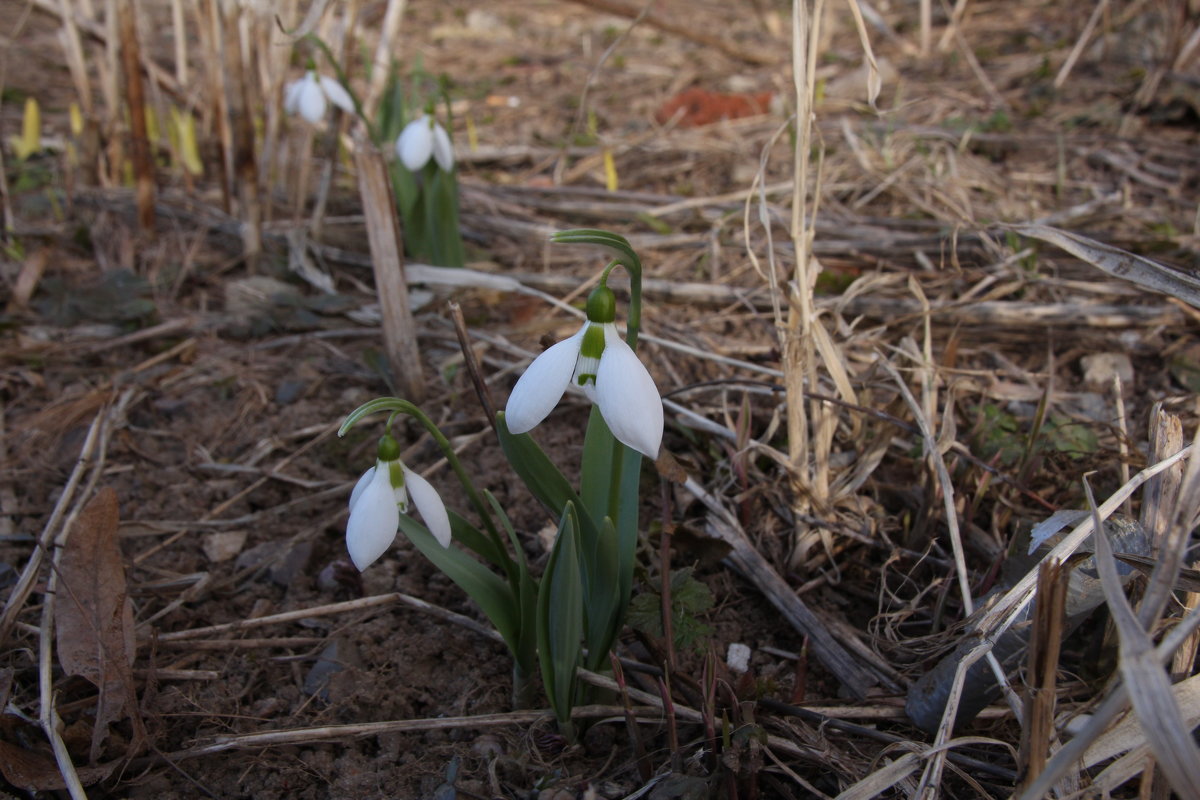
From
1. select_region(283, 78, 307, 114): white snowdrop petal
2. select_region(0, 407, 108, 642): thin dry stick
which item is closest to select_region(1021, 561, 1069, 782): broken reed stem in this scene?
select_region(0, 407, 108, 642): thin dry stick

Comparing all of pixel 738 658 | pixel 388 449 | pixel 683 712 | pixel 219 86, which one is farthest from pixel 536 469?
pixel 219 86

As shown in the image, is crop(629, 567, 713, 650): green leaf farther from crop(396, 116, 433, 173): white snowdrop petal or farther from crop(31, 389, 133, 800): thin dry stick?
crop(396, 116, 433, 173): white snowdrop petal

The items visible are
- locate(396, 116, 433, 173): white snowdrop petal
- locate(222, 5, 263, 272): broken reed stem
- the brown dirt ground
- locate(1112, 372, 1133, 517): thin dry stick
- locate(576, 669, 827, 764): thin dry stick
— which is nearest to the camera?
locate(576, 669, 827, 764): thin dry stick

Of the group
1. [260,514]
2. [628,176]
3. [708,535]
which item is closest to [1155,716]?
[708,535]

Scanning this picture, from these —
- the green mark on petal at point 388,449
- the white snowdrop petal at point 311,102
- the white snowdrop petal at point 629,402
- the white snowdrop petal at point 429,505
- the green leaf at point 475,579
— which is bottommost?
the green leaf at point 475,579

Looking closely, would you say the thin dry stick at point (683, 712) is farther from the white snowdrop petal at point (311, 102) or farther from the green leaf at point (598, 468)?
the white snowdrop petal at point (311, 102)

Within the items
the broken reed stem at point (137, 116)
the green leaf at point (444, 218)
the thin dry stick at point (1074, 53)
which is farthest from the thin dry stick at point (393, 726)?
the thin dry stick at point (1074, 53)

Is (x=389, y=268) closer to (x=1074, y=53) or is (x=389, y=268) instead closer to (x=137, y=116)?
(x=137, y=116)
